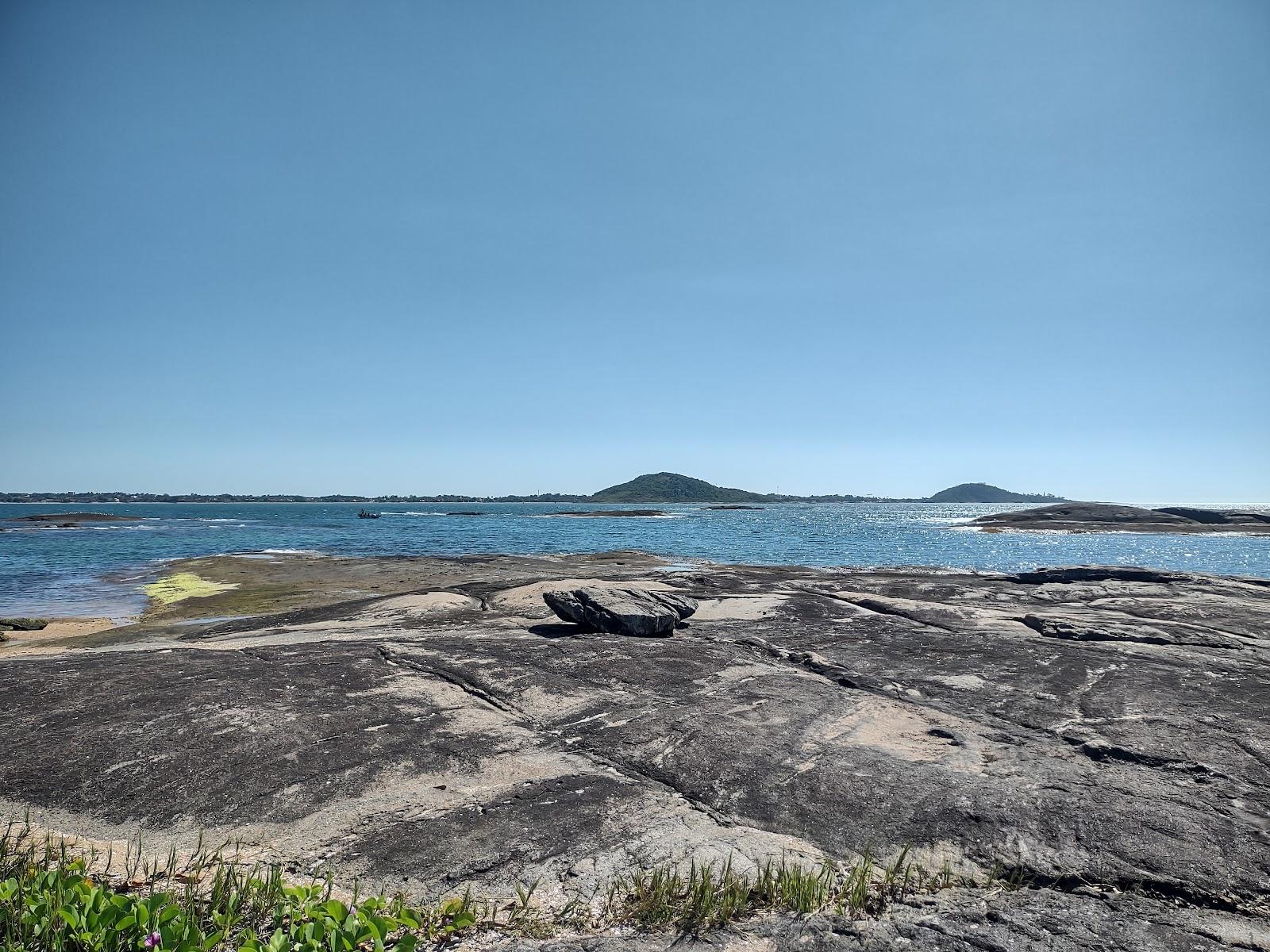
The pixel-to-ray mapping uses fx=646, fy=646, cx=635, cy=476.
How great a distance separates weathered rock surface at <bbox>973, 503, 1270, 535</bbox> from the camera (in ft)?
291

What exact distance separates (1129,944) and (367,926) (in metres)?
4.17

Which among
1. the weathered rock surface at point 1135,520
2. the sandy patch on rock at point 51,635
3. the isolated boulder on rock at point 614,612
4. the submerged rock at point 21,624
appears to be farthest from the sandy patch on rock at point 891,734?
the weathered rock surface at point 1135,520

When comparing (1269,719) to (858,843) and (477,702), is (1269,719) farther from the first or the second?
(477,702)

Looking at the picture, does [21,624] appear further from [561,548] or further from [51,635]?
[561,548]

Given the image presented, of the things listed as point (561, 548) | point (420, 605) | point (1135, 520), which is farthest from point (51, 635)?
point (1135, 520)

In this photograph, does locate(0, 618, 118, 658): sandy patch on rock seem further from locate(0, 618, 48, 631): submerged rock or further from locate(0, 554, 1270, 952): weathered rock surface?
locate(0, 554, 1270, 952): weathered rock surface

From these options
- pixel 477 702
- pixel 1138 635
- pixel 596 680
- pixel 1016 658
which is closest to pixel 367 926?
pixel 477 702

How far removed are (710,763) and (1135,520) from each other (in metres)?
117

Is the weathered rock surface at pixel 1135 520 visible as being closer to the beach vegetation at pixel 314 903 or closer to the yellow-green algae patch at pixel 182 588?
the yellow-green algae patch at pixel 182 588

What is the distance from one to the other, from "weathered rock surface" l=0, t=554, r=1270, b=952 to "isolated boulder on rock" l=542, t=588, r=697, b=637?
0.46 metres

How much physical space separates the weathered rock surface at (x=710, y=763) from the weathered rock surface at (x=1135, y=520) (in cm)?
9495

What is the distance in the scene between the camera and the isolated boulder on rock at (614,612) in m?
12.4

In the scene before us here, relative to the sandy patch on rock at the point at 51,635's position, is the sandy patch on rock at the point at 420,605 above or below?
above

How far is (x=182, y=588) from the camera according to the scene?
2680 cm
